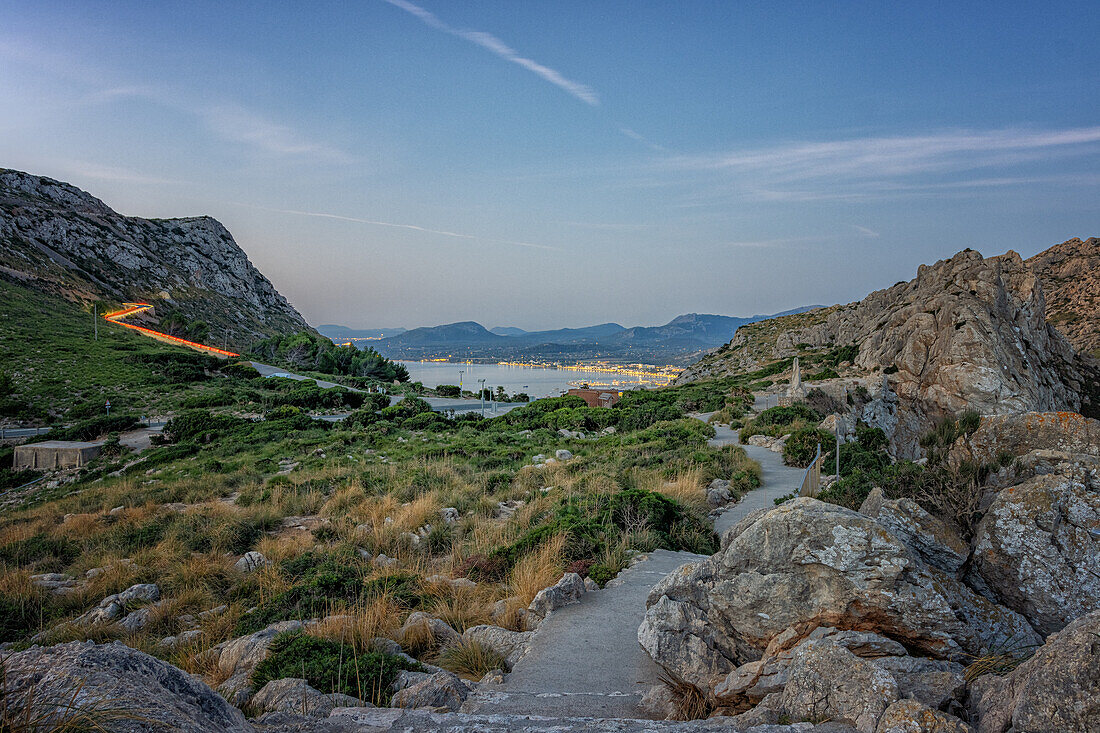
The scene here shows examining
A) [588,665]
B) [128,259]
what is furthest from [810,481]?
[128,259]

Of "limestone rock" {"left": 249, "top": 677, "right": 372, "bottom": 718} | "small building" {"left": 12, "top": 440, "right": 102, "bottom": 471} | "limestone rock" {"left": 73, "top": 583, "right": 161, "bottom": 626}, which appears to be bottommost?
"small building" {"left": 12, "top": 440, "right": 102, "bottom": 471}

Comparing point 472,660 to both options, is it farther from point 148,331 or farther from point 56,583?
point 148,331

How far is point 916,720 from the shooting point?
2582 mm

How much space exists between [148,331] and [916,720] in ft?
289

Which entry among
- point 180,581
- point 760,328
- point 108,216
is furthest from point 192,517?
point 108,216

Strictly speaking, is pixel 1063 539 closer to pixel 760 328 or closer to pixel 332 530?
pixel 332 530

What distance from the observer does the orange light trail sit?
6602 centimetres

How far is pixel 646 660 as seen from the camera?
4789mm

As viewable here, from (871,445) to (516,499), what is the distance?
10043mm

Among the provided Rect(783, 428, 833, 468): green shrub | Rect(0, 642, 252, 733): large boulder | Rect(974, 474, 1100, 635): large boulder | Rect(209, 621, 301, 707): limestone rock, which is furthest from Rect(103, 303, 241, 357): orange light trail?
Rect(974, 474, 1100, 635): large boulder

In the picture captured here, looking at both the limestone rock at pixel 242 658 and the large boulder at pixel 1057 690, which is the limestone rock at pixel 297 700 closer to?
the limestone rock at pixel 242 658

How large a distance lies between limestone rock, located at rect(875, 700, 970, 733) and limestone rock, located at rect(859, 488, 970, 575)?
1.39 metres

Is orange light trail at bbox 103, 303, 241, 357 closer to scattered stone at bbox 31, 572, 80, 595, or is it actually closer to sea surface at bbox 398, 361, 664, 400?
sea surface at bbox 398, 361, 664, 400

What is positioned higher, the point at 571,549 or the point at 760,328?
the point at 760,328
